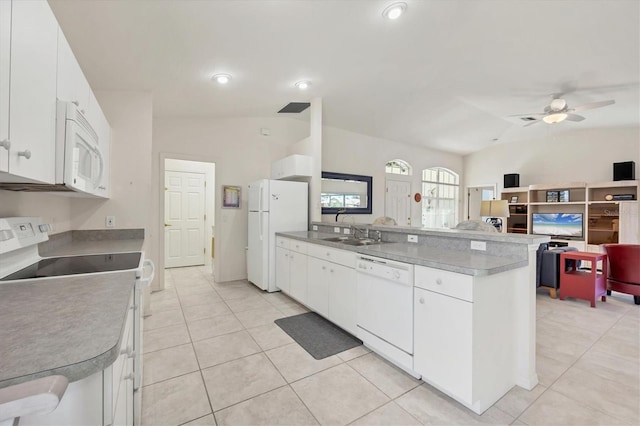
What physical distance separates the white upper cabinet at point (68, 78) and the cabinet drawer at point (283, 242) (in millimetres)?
2537

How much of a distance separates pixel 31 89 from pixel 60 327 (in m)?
0.85

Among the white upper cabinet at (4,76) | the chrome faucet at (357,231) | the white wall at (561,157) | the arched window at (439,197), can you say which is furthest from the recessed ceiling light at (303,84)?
the white wall at (561,157)

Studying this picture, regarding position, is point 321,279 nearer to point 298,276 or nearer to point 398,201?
point 298,276

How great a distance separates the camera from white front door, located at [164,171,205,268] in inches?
220

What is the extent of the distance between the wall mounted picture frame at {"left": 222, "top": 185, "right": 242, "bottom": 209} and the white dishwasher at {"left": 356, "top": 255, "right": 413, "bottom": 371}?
3002 millimetres

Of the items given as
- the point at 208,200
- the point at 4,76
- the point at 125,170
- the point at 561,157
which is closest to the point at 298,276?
the point at 125,170

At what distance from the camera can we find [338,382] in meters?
2.03

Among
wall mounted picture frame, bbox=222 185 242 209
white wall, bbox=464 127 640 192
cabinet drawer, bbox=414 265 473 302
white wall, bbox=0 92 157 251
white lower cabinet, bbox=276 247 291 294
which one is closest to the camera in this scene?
cabinet drawer, bbox=414 265 473 302

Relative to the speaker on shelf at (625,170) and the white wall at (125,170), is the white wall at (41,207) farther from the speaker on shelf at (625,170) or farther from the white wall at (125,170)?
the speaker on shelf at (625,170)

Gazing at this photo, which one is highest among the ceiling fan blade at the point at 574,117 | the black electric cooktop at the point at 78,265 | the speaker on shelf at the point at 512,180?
the ceiling fan blade at the point at 574,117

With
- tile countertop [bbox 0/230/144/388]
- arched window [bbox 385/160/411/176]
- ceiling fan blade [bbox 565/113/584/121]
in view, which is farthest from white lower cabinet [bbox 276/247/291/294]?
ceiling fan blade [bbox 565/113/584/121]

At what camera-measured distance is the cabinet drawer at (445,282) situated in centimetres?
164

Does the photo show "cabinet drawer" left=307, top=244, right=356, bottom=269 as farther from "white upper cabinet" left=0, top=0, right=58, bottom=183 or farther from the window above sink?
the window above sink

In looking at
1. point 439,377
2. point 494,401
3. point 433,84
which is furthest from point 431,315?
point 433,84
